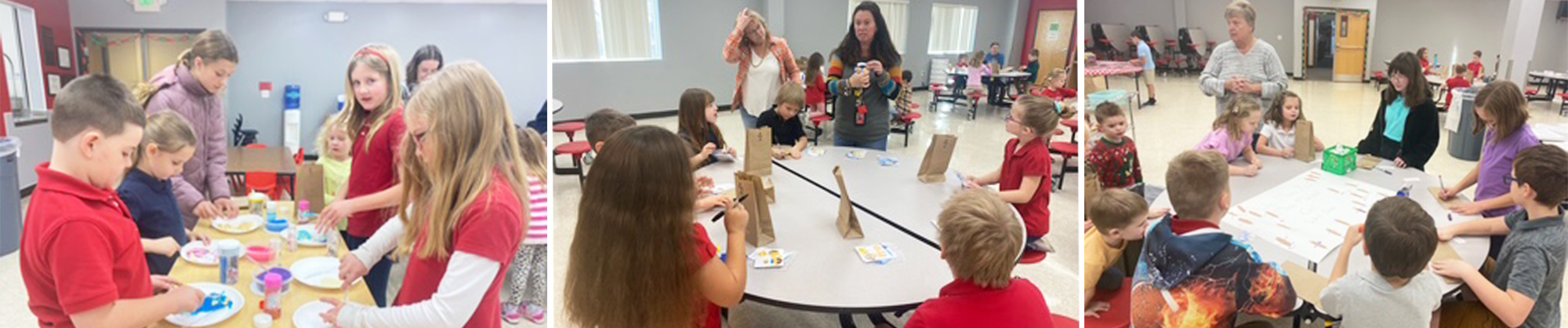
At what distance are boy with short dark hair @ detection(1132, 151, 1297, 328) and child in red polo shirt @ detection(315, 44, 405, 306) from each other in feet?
5.91

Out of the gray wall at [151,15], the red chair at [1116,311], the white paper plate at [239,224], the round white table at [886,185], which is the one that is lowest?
the red chair at [1116,311]

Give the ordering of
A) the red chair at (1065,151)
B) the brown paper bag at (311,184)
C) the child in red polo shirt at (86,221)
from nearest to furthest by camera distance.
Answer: the child in red polo shirt at (86,221), the brown paper bag at (311,184), the red chair at (1065,151)

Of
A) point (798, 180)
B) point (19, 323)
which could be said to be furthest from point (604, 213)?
point (798, 180)

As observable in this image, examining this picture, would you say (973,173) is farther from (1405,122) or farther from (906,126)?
(1405,122)

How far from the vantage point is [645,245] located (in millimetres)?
1969

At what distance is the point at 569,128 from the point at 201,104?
43.5 inches

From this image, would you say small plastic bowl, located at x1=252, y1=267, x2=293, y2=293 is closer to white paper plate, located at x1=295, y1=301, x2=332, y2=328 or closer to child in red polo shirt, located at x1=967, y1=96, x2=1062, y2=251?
white paper plate, located at x1=295, y1=301, x2=332, y2=328

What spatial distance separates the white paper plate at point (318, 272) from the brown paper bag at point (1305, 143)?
90.3 inches

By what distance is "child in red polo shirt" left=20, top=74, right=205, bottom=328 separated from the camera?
1.37 metres

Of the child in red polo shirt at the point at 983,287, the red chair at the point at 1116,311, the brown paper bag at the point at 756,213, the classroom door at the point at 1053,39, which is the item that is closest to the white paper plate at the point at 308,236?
the brown paper bag at the point at 756,213

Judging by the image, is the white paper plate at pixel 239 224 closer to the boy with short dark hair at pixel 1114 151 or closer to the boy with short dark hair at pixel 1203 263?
the boy with short dark hair at pixel 1114 151

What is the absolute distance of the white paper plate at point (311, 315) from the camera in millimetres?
1707

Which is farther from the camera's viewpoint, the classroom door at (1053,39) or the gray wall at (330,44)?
the classroom door at (1053,39)

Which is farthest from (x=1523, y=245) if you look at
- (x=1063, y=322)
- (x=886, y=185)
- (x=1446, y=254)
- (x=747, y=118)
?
(x=747, y=118)
